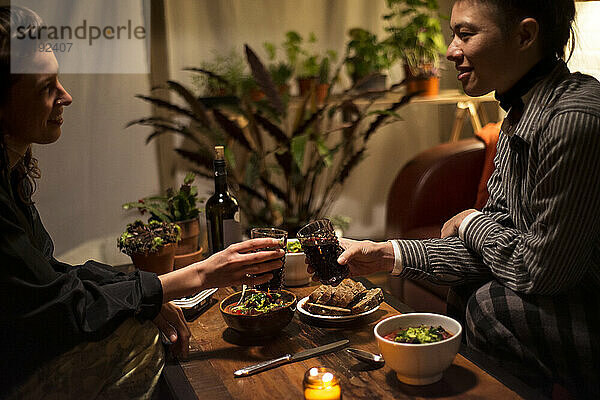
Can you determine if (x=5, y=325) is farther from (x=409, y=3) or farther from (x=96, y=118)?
(x=409, y=3)

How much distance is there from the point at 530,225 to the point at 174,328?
88cm

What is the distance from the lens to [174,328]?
1.46 meters

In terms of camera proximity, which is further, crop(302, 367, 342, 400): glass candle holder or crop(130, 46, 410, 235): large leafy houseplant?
crop(130, 46, 410, 235): large leafy houseplant

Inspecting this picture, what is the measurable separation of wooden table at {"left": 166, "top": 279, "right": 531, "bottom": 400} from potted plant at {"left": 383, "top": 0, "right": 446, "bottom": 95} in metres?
2.62

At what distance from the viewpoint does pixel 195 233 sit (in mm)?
2180

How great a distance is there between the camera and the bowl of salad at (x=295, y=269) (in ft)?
5.92

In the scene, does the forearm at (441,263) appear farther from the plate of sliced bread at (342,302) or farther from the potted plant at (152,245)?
the potted plant at (152,245)

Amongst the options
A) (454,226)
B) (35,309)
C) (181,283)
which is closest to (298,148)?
(454,226)

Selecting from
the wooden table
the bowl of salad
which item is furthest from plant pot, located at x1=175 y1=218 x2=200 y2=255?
the wooden table

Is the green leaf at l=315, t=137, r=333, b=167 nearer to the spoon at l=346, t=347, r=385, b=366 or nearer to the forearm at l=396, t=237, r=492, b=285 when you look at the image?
the forearm at l=396, t=237, r=492, b=285

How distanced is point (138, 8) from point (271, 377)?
9.62 feet

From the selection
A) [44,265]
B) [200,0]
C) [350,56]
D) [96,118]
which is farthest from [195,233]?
[350,56]

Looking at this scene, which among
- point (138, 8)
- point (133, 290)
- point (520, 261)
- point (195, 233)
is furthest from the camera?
point (138, 8)

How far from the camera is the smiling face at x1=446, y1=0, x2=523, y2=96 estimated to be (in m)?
1.54
